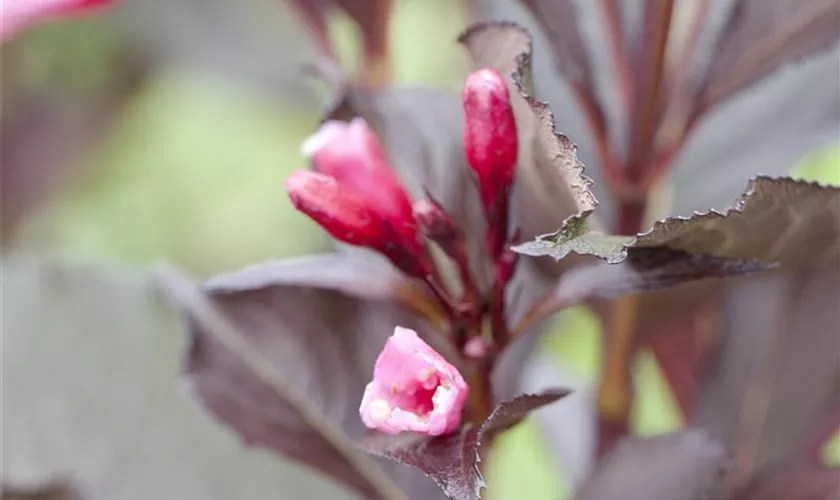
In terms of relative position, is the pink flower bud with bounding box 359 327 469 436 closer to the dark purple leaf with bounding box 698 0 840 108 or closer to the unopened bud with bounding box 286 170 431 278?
the unopened bud with bounding box 286 170 431 278

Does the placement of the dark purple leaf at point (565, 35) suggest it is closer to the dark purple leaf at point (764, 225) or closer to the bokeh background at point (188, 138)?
the dark purple leaf at point (764, 225)

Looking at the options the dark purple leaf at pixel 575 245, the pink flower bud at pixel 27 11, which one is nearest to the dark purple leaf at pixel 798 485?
the dark purple leaf at pixel 575 245

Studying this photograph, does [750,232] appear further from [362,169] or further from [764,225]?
[362,169]

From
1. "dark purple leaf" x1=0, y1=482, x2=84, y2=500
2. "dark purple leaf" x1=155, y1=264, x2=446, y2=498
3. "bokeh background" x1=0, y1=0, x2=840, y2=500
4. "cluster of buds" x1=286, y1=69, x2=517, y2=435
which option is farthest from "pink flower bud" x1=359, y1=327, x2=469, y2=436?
"bokeh background" x1=0, y1=0, x2=840, y2=500

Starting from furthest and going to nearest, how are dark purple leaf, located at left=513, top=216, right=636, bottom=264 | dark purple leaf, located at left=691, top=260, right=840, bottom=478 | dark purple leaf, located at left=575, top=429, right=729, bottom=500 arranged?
dark purple leaf, located at left=691, top=260, right=840, bottom=478
dark purple leaf, located at left=575, top=429, right=729, bottom=500
dark purple leaf, located at left=513, top=216, right=636, bottom=264

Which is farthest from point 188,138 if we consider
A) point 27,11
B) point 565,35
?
point 565,35
